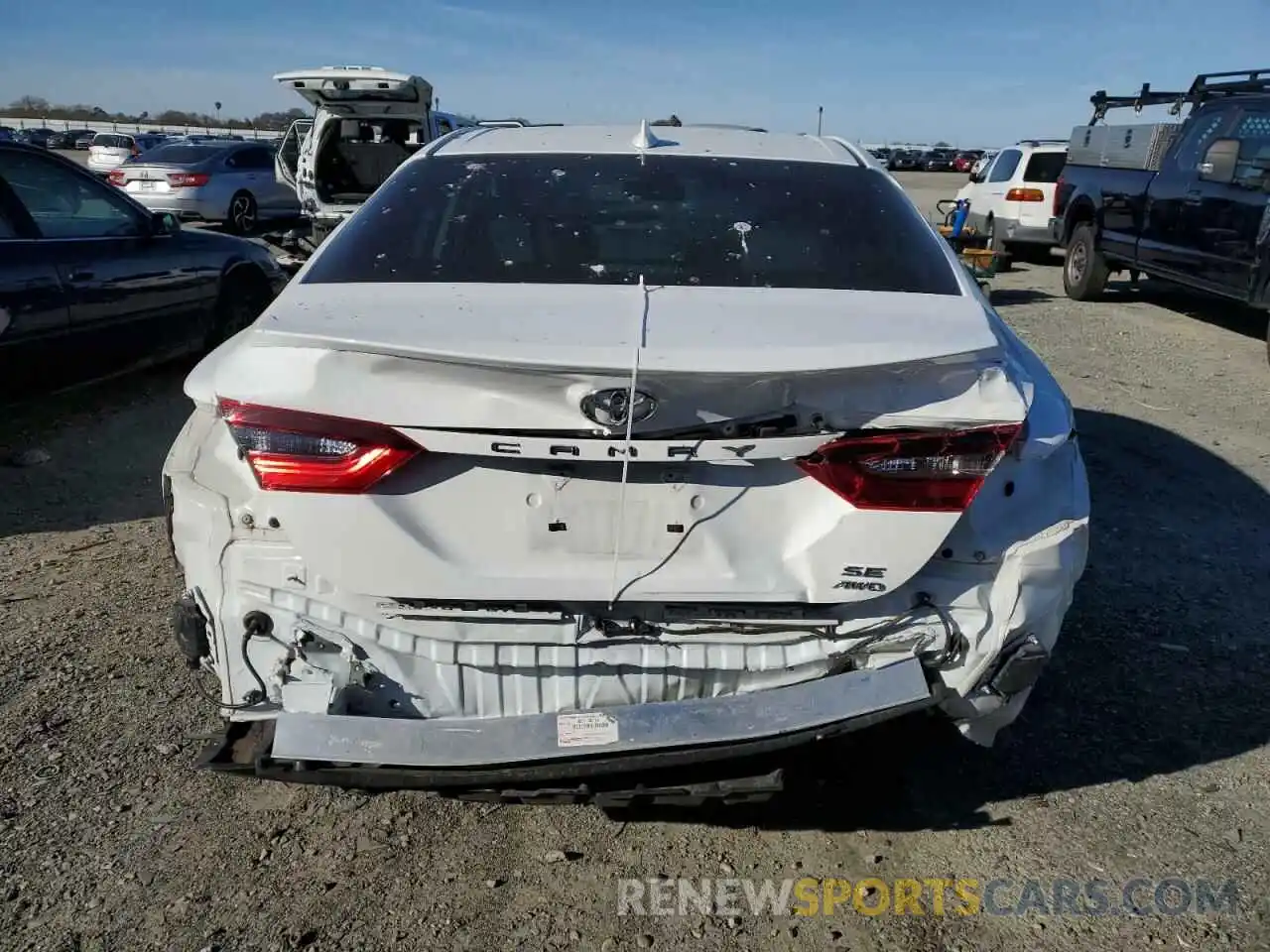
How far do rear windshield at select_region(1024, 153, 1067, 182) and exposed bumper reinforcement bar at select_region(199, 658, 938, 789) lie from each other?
13975mm

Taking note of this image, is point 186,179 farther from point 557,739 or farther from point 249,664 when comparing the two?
point 557,739

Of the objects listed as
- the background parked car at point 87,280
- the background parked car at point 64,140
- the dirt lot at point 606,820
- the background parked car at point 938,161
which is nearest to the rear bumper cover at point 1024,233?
the dirt lot at point 606,820

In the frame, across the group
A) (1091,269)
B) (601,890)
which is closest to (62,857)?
(601,890)

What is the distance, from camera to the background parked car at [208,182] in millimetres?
15070

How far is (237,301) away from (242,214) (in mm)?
9824

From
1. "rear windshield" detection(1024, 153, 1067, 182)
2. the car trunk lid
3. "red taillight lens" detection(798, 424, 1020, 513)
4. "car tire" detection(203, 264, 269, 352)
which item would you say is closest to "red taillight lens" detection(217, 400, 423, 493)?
the car trunk lid

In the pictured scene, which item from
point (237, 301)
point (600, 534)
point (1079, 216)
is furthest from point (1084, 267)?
point (600, 534)

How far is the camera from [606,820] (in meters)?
2.71

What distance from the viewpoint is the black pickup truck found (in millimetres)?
8195

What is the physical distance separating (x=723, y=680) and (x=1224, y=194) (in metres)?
8.35

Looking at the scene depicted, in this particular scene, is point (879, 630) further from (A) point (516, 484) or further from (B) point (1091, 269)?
(B) point (1091, 269)

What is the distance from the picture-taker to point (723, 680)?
7.34 feet

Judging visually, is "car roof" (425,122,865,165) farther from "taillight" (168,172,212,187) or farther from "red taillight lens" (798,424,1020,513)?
"taillight" (168,172,212,187)

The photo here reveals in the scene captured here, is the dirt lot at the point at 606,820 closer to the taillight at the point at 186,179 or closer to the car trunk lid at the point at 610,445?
the car trunk lid at the point at 610,445
